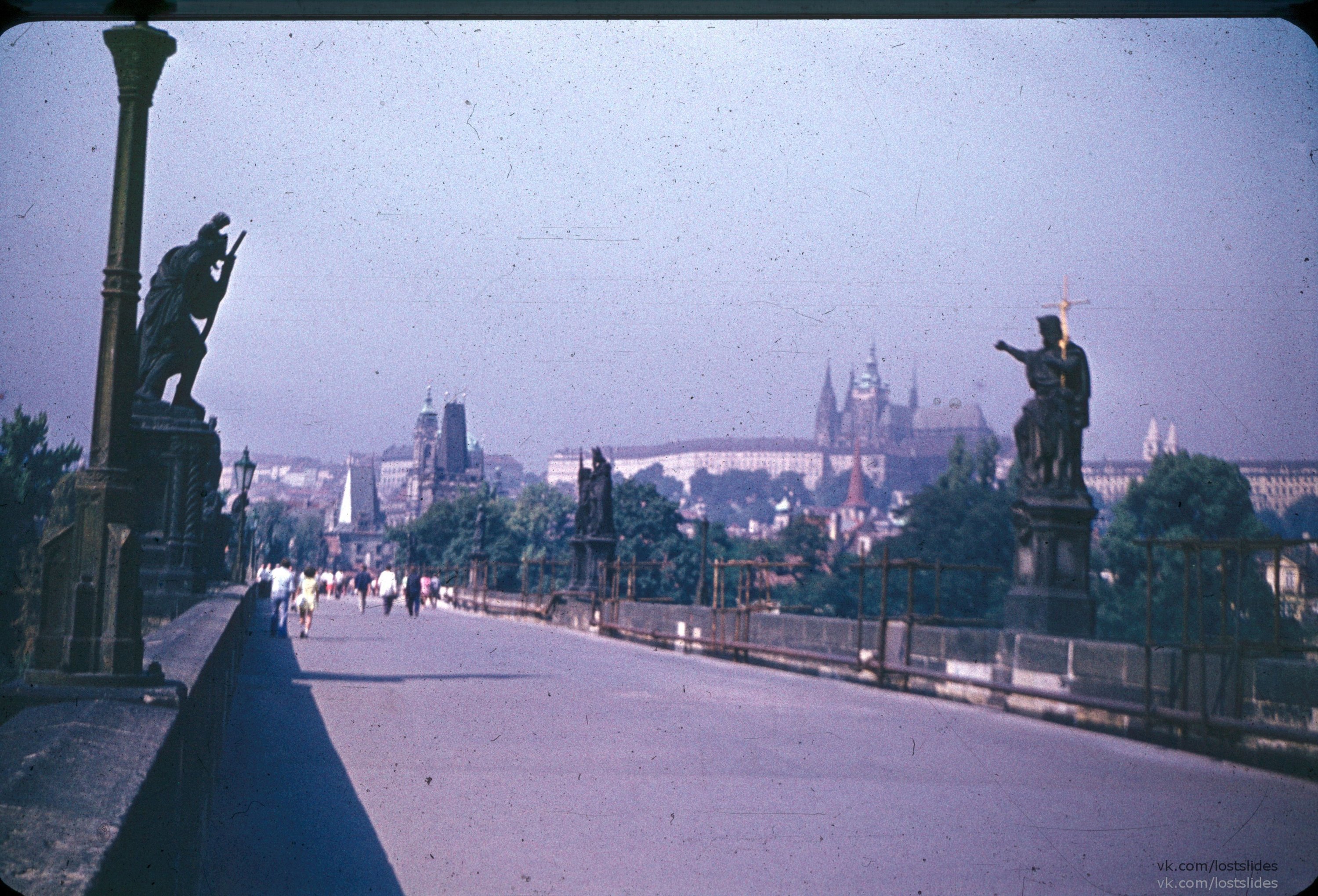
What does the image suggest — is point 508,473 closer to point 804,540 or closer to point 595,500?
point 804,540

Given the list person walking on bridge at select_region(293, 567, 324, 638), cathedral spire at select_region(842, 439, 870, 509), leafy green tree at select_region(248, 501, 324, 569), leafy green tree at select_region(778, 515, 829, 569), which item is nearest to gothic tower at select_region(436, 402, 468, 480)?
leafy green tree at select_region(248, 501, 324, 569)

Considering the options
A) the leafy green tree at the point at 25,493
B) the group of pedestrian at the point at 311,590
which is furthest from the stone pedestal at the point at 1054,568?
the group of pedestrian at the point at 311,590

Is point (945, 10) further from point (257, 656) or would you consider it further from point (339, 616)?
point (339, 616)

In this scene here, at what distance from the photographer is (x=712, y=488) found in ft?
552

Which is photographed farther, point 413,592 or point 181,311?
point 413,592

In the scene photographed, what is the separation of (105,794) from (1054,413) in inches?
500

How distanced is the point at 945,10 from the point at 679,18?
84cm

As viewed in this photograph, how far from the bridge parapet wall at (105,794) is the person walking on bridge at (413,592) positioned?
35157mm

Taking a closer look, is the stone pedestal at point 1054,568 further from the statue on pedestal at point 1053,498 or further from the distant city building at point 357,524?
the distant city building at point 357,524

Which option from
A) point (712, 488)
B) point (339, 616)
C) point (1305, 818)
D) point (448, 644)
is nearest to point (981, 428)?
point (712, 488)

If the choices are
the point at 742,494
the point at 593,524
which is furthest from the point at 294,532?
the point at 593,524

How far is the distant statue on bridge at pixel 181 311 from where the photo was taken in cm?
1174

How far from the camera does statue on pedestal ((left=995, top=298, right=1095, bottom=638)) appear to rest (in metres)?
13.7

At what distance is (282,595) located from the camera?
963 inches
